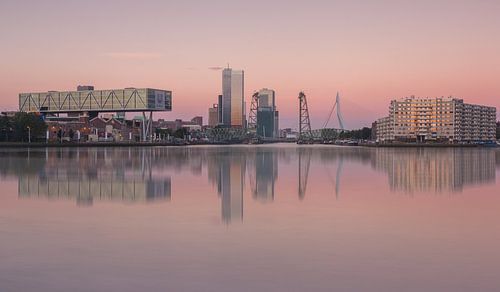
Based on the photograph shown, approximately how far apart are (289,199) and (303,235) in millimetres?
7996

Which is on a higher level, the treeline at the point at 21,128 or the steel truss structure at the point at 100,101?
the steel truss structure at the point at 100,101

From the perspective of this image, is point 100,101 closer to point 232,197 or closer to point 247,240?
point 232,197

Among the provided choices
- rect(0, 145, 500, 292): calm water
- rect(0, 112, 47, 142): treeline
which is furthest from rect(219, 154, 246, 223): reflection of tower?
rect(0, 112, 47, 142): treeline

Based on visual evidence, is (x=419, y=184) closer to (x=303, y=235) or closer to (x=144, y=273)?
(x=303, y=235)

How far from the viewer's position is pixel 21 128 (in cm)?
13050

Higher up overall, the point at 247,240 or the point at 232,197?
the point at 232,197

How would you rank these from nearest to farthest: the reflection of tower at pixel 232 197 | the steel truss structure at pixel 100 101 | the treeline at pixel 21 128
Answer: the reflection of tower at pixel 232 197
the treeline at pixel 21 128
the steel truss structure at pixel 100 101

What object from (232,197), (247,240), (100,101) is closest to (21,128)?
(100,101)

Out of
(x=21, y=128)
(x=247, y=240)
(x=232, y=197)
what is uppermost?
(x=21, y=128)

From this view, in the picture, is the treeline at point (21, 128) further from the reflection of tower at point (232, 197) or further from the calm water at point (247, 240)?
the calm water at point (247, 240)

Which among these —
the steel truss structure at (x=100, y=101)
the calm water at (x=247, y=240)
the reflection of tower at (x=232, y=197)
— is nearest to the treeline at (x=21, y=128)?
the steel truss structure at (x=100, y=101)

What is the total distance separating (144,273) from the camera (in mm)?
9742

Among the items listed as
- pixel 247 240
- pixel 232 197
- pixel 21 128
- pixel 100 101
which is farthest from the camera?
pixel 100 101

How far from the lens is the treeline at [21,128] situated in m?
131
